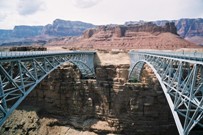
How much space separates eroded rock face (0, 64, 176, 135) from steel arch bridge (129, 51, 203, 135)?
3514 millimetres

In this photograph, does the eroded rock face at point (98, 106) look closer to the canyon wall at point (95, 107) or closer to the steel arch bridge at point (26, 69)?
the canyon wall at point (95, 107)

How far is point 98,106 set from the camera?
47.8 metres

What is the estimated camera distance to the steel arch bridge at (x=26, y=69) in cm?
1896

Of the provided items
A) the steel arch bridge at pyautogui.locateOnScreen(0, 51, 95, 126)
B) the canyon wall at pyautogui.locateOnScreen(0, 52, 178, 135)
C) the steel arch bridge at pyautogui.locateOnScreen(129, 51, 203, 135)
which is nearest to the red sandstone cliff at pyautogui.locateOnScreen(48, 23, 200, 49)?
the canyon wall at pyautogui.locateOnScreen(0, 52, 178, 135)

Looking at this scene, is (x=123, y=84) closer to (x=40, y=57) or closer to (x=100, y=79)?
(x=100, y=79)

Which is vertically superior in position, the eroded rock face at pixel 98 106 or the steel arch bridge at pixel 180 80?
the steel arch bridge at pixel 180 80

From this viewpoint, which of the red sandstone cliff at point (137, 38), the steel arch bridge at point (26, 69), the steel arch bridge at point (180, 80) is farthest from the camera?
the red sandstone cliff at point (137, 38)

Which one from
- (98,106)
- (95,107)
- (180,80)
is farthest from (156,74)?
(95,107)

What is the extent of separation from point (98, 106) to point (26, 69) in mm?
26591

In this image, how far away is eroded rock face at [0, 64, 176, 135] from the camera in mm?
43688

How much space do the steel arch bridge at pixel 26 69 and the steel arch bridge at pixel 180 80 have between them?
10263 millimetres

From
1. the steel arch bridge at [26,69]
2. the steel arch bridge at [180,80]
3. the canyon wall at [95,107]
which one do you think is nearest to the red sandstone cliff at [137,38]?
the canyon wall at [95,107]

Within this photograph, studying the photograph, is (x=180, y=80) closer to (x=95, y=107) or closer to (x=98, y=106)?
(x=98, y=106)

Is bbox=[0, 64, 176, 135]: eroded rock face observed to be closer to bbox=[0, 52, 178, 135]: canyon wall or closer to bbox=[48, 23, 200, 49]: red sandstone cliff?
bbox=[0, 52, 178, 135]: canyon wall
